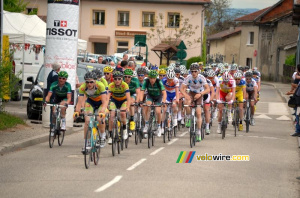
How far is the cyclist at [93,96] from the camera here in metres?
13.4

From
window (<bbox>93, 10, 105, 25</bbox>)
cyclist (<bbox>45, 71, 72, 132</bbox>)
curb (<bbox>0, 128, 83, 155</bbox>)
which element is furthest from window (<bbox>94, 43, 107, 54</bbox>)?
cyclist (<bbox>45, 71, 72, 132</bbox>)

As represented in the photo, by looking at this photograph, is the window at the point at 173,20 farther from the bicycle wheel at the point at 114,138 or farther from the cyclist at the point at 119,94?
the bicycle wheel at the point at 114,138

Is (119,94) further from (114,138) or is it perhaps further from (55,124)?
(55,124)

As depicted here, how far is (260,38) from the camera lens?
276 ft

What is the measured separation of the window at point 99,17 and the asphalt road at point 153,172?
50802mm

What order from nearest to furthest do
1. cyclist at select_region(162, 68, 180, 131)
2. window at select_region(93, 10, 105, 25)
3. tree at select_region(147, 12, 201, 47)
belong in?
cyclist at select_region(162, 68, 180, 131) < tree at select_region(147, 12, 201, 47) < window at select_region(93, 10, 105, 25)

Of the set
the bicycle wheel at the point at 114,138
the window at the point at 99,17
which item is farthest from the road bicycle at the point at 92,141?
the window at the point at 99,17

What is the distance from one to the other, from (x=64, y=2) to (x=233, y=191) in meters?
10.9

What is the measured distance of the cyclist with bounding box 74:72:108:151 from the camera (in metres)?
13.4

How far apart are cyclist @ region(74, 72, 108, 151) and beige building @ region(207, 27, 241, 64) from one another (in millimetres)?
80293

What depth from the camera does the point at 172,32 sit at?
68.3 m

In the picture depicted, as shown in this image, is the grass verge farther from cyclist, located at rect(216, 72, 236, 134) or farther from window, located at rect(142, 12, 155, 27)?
window, located at rect(142, 12, 155, 27)

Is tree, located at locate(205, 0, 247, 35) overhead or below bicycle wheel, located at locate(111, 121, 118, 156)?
overhead

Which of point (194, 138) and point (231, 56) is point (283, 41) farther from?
point (194, 138)
